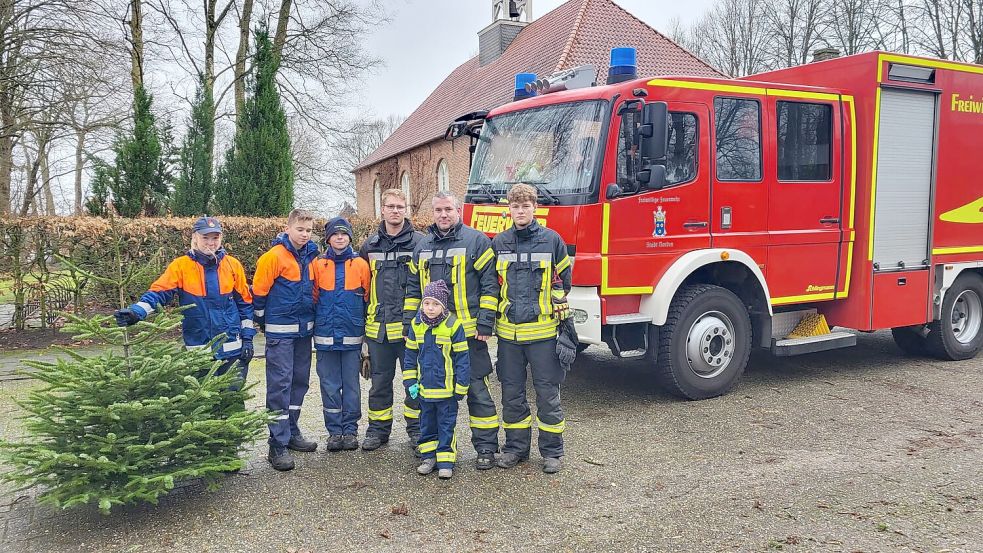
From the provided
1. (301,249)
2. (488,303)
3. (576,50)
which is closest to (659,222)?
(488,303)

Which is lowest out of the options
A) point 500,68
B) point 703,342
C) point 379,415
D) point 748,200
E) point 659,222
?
point 379,415

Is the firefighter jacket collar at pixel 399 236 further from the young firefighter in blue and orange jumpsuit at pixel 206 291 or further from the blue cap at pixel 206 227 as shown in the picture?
the blue cap at pixel 206 227

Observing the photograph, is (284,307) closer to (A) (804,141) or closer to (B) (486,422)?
(B) (486,422)

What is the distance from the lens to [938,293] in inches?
303

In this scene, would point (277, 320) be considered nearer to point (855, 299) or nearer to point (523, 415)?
point (523, 415)

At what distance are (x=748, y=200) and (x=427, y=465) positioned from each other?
150 inches

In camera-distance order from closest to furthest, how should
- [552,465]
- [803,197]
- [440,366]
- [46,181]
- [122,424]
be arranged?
[122,424]
[440,366]
[552,465]
[803,197]
[46,181]

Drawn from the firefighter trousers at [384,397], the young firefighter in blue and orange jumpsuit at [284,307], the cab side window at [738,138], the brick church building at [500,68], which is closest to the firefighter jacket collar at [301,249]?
the young firefighter in blue and orange jumpsuit at [284,307]

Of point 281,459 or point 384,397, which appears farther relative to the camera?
point 384,397

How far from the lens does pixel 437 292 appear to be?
4578mm

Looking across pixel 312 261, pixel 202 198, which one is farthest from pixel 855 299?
pixel 202 198

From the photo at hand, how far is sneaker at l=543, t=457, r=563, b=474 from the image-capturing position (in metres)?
4.72

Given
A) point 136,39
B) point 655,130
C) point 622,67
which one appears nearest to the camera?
point 655,130

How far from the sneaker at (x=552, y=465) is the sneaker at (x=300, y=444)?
1720 millimetres
